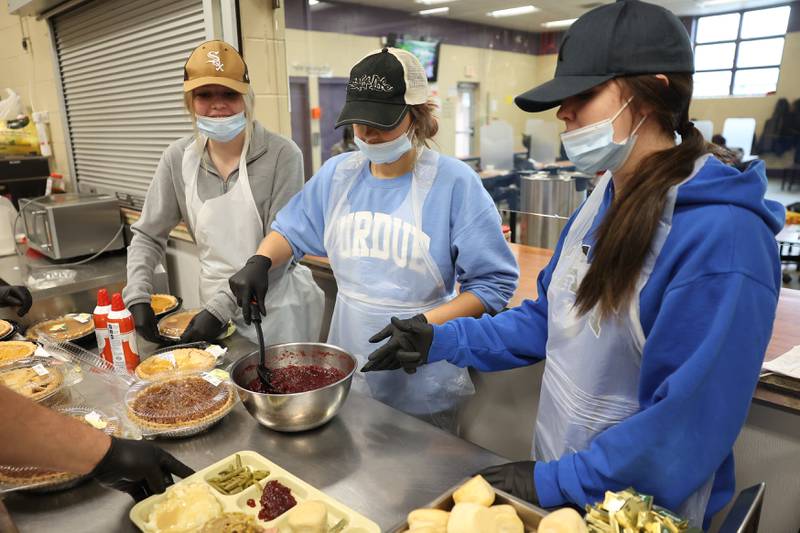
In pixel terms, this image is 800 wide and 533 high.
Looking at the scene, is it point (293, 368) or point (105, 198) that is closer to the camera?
point (293, 368)

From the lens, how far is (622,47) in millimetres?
1001

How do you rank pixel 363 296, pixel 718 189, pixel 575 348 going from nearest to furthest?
pixel 718 189
pixel 575 348
pixel 363 296

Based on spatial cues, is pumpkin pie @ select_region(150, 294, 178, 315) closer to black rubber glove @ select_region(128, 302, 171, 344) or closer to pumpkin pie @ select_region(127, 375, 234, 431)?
black rubber glove @ select_region(128, 302, 171, 344)

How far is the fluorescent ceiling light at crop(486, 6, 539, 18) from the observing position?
4195mm

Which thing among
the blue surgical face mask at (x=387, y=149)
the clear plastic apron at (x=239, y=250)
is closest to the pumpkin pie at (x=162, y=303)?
the clear plastic apron at (x=239, y=250)

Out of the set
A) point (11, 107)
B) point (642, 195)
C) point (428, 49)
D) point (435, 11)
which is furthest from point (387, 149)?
point (428, 49)

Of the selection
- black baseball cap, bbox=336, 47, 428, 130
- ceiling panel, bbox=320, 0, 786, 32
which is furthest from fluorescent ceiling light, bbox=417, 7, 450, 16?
black baseball cap, bbox=336, 47, 428, 130

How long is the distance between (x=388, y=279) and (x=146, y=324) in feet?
2.90

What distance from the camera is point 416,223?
1.65 m

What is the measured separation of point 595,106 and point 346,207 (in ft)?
2.96

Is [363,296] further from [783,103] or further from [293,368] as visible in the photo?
[783,103]

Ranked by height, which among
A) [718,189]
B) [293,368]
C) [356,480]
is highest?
[718,189]

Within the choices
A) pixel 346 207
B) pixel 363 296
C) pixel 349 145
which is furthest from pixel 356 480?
pixel 349 145

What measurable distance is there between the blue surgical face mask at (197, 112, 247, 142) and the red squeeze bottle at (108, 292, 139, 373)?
0.71m
